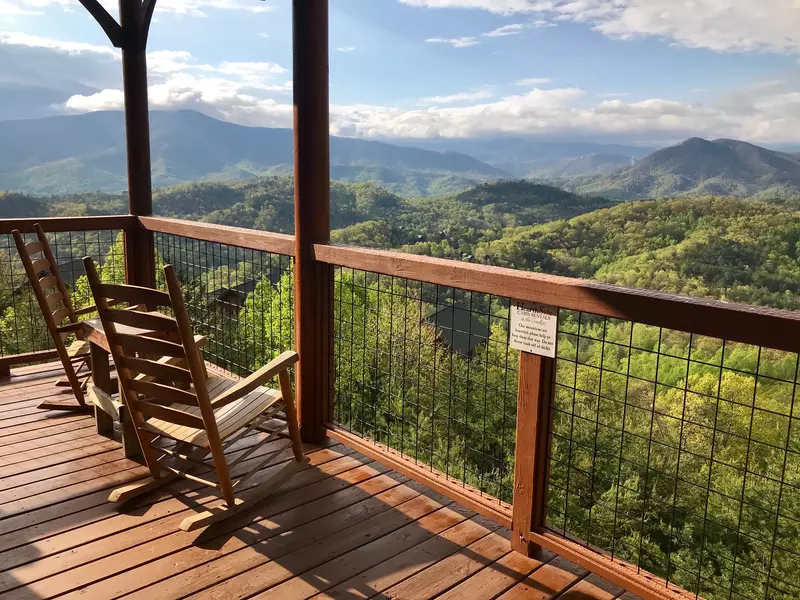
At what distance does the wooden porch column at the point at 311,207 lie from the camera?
2.72 metres

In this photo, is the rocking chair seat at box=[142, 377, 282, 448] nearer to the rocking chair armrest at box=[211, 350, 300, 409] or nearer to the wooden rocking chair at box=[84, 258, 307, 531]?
the wooden rocking chair at box=[84, 258, 307, 531]

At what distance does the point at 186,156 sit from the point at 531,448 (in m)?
81.1

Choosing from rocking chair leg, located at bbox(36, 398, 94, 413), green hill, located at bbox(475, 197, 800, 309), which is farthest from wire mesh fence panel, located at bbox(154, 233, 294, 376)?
green hill, located at bbox(475, 197, 800, 309)

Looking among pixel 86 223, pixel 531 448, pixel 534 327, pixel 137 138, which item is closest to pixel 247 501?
pixel 531 448

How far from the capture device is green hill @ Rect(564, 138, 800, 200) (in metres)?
41.7

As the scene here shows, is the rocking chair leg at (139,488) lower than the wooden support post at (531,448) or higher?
lower

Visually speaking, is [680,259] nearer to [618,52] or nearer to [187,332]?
[187,332]

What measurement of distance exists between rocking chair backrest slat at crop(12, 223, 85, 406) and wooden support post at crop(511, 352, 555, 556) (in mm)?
2283

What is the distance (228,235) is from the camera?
3375 mm

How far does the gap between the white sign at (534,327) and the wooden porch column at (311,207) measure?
1102 millimetres

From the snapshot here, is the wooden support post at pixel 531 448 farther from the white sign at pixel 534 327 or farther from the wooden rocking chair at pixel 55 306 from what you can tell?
the wooden rocking chair at pixel 55 306

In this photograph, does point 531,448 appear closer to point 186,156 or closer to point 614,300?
point 614,300

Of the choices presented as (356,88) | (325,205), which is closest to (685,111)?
(356,88)

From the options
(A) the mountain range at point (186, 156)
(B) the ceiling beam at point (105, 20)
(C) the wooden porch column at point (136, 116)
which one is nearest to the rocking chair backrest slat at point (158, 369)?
(C) the wooden porch column at point (136, 116)
